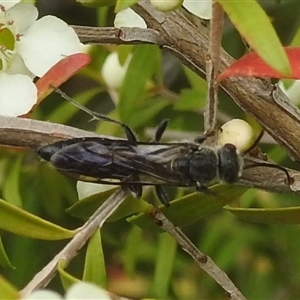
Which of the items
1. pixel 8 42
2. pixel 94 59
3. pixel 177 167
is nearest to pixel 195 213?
pixel 177 167

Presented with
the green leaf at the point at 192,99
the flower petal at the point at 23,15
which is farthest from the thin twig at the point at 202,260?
the green leaf at the point at 192,99

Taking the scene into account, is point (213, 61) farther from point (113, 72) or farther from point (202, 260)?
point (113, 72)

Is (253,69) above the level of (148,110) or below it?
above

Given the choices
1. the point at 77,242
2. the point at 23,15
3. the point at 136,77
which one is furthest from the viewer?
the point at 136,77

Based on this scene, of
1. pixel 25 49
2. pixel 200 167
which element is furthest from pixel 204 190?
pixel 25 49

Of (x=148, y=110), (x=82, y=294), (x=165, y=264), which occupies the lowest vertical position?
(x=165, y=264)

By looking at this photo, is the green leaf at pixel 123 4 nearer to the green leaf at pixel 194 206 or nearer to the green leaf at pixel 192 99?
the green leaf at pixel 194 206
